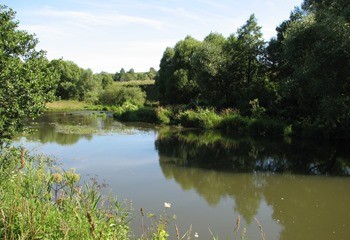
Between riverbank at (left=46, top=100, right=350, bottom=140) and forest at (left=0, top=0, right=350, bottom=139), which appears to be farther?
riverbank at (left=46, top=100, right=350, bottom=140)

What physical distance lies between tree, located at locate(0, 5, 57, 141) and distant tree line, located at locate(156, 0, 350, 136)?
11.6 m

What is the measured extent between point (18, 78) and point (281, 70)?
22256mm

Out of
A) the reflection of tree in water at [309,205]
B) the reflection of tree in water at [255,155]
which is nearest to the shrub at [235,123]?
the reflection of tree in water at [255,155]

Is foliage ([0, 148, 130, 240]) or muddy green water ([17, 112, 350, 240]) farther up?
foliage ([0, 148, 130, 240])

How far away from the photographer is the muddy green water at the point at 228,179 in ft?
24.8

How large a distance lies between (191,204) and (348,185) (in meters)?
4.82

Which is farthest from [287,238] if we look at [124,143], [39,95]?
[124,143]

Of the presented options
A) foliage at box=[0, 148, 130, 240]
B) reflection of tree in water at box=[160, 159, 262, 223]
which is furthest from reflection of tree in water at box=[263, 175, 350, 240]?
foliage at box=[0, 148, 130, 240]

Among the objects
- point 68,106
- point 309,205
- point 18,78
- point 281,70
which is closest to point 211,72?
point 281,70

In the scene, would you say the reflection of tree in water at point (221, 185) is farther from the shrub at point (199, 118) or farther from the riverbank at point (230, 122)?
the shrub at point (199, 118)

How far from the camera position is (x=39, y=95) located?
8.53 m

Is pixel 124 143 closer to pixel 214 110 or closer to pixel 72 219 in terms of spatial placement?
pixel 214 110

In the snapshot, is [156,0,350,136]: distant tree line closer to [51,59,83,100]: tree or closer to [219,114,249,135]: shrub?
[219,114,249,135]: shrub

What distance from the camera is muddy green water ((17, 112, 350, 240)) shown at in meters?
7.57
